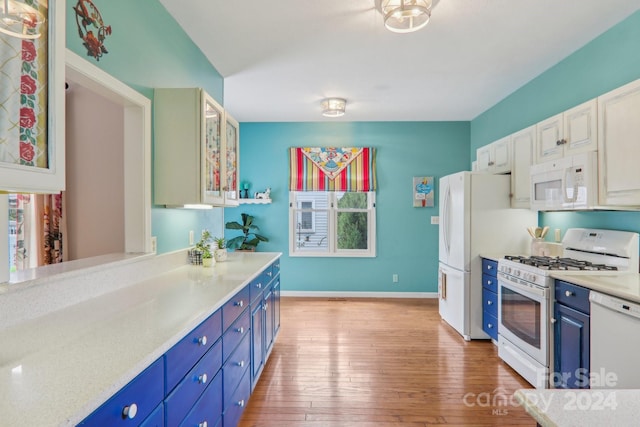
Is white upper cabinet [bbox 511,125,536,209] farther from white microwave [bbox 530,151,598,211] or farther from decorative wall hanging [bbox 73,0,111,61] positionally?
decorative wall hanging [bbox 73,0,111,61]

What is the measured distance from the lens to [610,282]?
2.06 m

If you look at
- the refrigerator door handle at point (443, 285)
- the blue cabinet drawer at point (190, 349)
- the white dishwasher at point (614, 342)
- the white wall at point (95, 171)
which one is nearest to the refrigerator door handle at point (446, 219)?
the refrigerator door handle at point (443, 285)

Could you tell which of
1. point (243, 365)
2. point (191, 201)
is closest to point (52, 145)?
point (191, 201)

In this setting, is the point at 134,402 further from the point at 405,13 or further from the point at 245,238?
the point at 245,238

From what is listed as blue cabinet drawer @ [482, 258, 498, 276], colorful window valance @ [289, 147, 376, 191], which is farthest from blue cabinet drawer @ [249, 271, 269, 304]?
colorful window valance @ [289, 147, 376, 191]

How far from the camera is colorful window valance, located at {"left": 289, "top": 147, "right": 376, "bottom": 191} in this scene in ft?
17.3

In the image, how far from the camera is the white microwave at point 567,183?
2.41 m

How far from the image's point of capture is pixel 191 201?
2266mm

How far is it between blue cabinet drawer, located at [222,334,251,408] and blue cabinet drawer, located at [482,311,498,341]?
7.83 feet

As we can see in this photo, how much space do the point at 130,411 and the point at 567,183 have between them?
298cm

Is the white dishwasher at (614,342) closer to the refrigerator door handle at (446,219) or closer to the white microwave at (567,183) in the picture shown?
the white microwave at (567,183)

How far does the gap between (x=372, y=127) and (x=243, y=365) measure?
13.5 ft

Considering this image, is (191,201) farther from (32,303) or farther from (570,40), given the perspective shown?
(570,40)

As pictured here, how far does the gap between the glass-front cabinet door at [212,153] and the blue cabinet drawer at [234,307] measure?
68 centimetres
